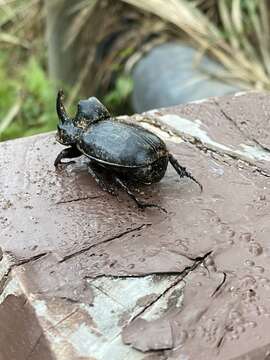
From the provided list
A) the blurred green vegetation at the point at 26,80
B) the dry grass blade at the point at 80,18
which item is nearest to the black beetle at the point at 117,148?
the blurred green vegetation at the point at 26,80

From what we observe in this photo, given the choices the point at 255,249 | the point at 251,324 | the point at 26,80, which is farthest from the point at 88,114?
the point at 26,80

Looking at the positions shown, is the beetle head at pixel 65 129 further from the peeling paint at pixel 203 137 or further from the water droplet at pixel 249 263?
the water droplet at pixel 249 263

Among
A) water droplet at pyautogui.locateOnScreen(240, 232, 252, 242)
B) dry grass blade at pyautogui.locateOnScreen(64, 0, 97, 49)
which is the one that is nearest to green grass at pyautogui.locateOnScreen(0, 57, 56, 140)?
dry grass blade at pyautogui.locateOnScreen(64, 0, 97, 49)

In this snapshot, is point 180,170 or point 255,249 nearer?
point 255,249

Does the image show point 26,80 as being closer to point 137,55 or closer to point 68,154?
point 137,55

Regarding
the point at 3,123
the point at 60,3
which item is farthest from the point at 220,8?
the point at 3,123

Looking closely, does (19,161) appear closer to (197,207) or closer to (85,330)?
(197,207)

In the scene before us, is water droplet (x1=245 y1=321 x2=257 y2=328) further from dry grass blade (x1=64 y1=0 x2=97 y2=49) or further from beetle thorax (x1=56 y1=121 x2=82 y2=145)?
dry grass blade (x1=64 y1=0 x2=97 y2=49)
